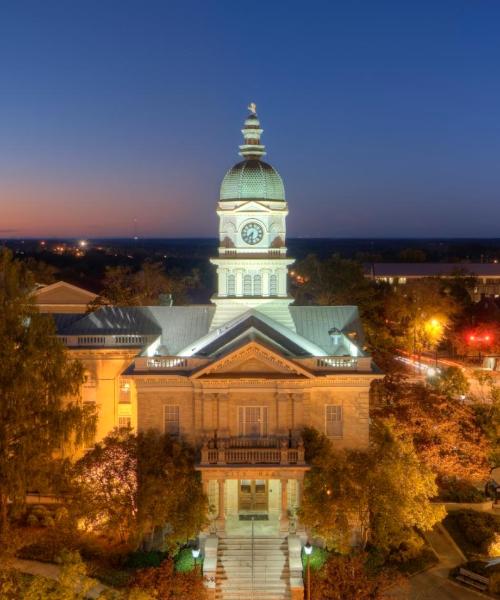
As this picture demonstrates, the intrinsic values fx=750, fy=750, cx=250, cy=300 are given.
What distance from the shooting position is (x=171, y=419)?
40750mm

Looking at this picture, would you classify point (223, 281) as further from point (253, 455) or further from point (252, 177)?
point (253, 455)

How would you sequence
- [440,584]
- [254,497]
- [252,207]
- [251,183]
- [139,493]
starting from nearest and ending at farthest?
1. [440,584]
2. [139,493]
3. [254,497]
4. [252,207]
5. [251,183]

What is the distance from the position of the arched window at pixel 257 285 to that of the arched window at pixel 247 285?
0.24 meters

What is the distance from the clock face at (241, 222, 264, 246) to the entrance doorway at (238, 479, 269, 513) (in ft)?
46.9

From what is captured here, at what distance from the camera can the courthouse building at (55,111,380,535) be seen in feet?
128

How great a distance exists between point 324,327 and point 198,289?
8519cm

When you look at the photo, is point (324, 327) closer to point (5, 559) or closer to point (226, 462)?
point (226, 462)

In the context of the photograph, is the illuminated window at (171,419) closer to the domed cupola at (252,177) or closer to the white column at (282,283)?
the white column at (282,283)

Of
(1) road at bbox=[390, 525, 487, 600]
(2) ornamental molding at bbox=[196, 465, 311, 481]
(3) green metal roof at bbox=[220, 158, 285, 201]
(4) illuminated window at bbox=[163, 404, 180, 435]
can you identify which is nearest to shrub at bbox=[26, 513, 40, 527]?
(4) illuminated window at bbox=[163, 404, 180, 435]

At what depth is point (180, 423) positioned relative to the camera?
40.6 metres

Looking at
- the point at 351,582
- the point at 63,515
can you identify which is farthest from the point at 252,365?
the point at 351,582

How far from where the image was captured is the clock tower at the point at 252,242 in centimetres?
4500

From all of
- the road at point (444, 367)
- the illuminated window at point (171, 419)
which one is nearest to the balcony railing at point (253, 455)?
the illuminated window at point (171, 419)

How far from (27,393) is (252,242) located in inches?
663
